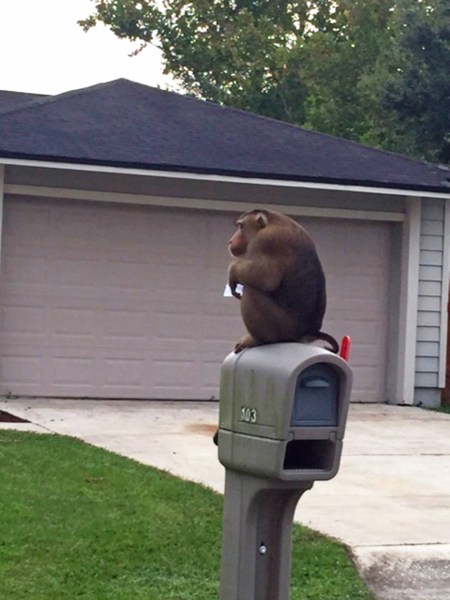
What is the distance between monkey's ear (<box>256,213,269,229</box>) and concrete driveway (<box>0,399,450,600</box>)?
248cm

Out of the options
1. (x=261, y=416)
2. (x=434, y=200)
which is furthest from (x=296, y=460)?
(x=434, y=200)

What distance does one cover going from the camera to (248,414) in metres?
4.80

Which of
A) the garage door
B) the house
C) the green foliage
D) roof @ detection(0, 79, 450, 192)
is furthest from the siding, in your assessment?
the green foliage

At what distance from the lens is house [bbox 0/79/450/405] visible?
44.9 ft

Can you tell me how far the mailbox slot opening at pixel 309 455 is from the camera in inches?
187

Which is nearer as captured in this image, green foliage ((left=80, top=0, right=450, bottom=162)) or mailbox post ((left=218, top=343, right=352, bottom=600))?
mailbox post ((left=218, top=343, right=352, bottom=600))

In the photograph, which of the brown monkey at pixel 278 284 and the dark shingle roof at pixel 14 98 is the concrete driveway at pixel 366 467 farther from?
the dark shingle roof at pixel 14 98

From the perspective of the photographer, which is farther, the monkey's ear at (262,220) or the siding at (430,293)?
the siding at (430,293)

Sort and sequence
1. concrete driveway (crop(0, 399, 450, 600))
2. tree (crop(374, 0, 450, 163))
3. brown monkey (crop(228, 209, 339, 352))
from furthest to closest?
tree (crop(374, 0, 450, 163))
concrete driveway (crop(0, 399, 450, 600))
brown monkey (crop(228, 209, 339, 352))

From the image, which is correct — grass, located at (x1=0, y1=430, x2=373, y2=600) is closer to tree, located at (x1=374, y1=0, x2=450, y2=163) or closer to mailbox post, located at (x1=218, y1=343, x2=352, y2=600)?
mailbox post, located at (x1=218, y1=343, x2=352, y2=600)

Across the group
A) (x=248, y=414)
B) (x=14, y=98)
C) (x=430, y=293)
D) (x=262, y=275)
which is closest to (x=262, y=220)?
(x=262, y=275)

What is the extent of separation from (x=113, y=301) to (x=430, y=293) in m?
3.77

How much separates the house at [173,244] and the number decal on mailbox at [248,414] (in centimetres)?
855

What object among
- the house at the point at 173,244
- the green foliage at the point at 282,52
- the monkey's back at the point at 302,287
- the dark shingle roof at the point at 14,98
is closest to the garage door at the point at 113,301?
the house at the point at 173,244
